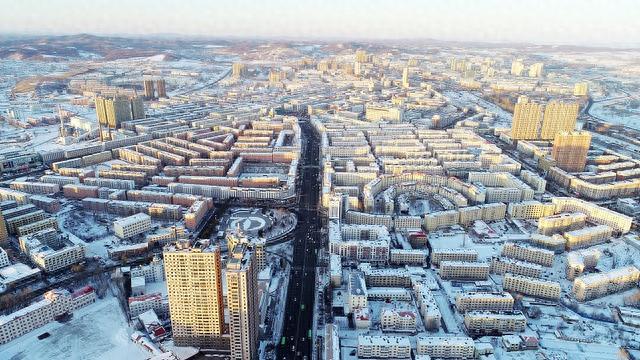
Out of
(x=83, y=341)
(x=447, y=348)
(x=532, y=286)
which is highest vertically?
(x=532, y=286)

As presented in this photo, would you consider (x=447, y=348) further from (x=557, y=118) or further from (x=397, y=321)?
(x=557, y=118)

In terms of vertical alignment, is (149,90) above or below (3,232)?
above

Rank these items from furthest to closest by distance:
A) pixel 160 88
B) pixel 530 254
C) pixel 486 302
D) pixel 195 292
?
1. pixel 160 88
2. pixel 530 254
3. pixel 486 302
4. pixel 195 292

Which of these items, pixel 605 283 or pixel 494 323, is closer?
pixel 494 323

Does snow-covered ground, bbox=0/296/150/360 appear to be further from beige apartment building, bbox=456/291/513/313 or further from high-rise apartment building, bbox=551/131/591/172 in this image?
high-rise apartment building, bbox=551/131/591/172

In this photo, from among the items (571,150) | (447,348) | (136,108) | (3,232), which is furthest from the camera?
(136,108)

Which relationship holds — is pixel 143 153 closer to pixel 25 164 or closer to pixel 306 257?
pixel 25 164

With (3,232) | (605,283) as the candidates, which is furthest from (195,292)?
(605,283)
